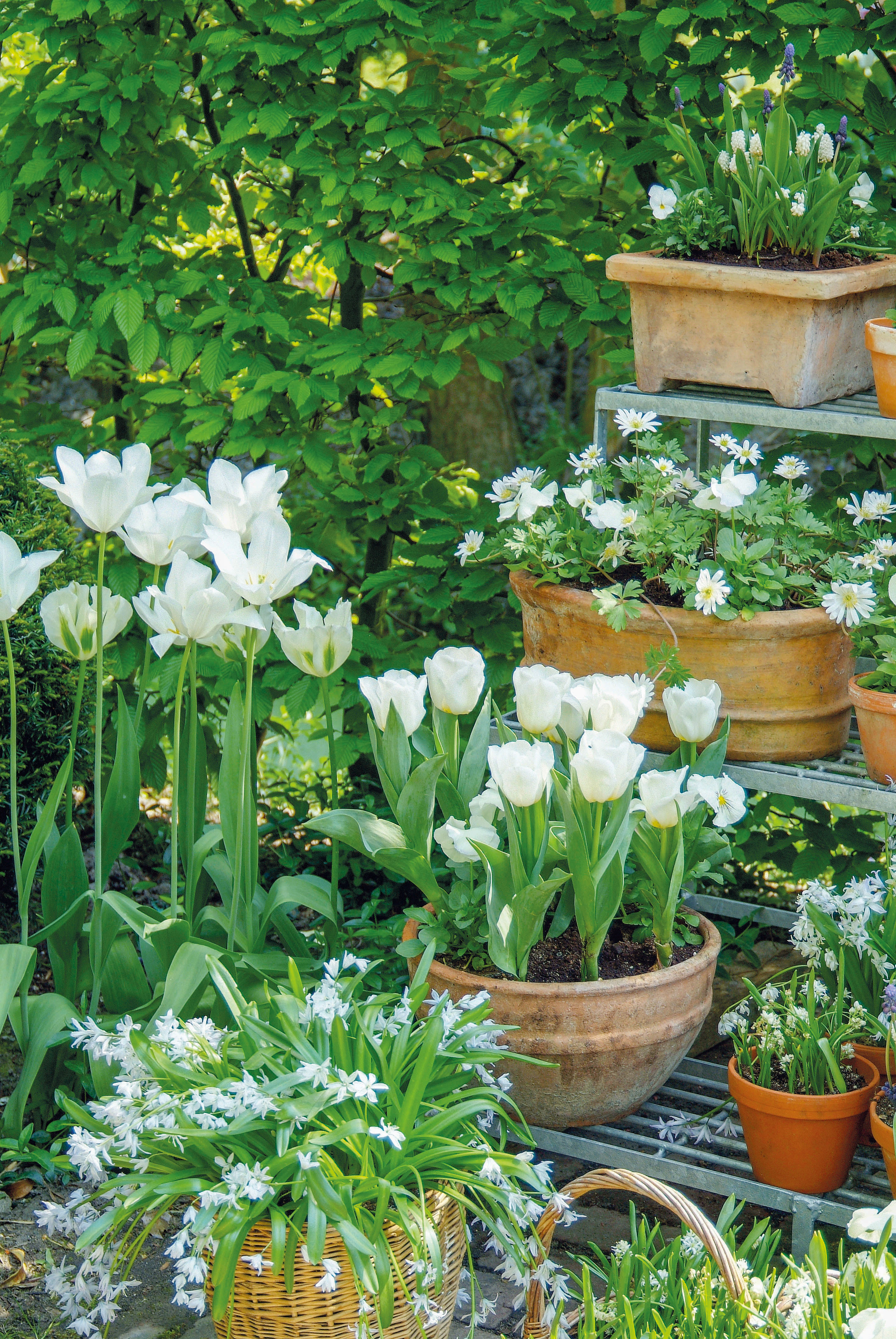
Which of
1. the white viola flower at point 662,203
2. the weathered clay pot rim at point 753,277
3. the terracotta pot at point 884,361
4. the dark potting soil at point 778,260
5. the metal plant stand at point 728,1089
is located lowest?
the metal plant stand at point 728,1089

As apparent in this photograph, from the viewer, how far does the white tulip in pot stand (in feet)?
6.46

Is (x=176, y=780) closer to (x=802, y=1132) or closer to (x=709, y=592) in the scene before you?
(x=709, y=592)

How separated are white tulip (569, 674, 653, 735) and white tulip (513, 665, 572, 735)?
1.5 inches

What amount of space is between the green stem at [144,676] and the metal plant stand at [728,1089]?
885mm

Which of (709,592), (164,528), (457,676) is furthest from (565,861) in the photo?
(164,528)

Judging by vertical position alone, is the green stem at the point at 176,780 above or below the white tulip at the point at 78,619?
below

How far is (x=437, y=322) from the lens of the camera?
3.27m

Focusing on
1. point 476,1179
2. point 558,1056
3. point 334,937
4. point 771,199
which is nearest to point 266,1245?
point 476,1179

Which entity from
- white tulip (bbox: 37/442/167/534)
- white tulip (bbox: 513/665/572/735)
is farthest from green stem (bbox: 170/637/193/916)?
white tulip (bbox: 513/665/572/735)

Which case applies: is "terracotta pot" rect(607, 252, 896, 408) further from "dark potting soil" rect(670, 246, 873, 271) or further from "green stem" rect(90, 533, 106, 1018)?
"green stem" rect(90, 533, 106, 1018)

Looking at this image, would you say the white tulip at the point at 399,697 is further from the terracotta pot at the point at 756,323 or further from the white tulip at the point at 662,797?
the terracotta pot at the point at 756,323

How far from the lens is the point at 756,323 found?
7.66 ft

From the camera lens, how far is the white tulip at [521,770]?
1.90m

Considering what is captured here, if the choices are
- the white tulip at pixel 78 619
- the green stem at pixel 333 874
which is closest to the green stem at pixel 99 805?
the white tulip at pixel 78 619
